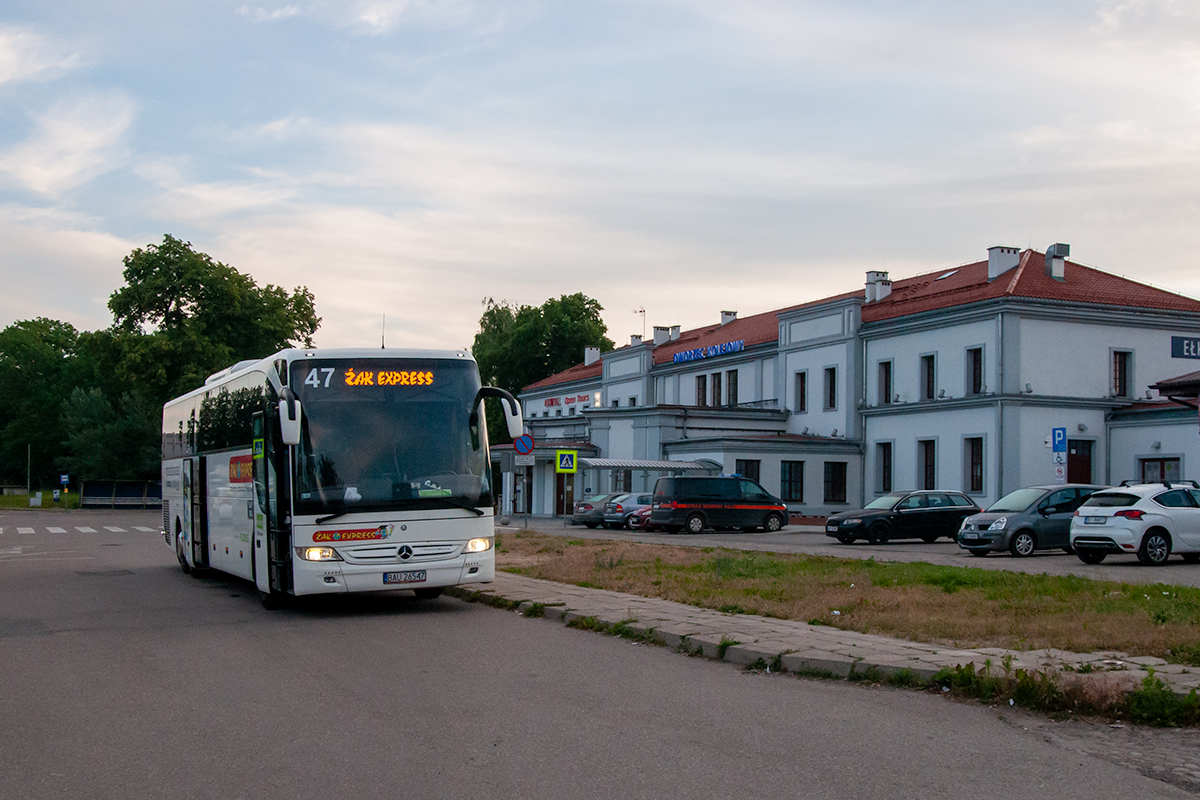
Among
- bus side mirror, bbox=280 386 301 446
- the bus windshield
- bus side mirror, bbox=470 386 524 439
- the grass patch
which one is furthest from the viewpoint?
bus side mirror, bbox=470 386 524 439

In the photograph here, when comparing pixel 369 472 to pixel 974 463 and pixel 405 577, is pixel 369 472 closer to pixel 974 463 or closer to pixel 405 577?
pixel 405 577

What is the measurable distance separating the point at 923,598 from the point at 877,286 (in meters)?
39.6

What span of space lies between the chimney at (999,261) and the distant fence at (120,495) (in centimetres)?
4994

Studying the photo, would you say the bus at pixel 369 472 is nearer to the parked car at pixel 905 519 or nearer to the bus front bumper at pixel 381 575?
the bus front bumper at pixel 381 575

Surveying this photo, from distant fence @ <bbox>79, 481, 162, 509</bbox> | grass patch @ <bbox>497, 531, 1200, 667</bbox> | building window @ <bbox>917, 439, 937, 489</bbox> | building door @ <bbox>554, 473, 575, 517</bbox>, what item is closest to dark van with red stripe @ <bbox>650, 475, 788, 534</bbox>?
building window @ <bbox>917, 439, 937, 489</bbox>

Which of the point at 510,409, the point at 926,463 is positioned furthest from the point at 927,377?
the point at 510,409

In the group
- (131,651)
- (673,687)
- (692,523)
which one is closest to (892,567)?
(673,687)

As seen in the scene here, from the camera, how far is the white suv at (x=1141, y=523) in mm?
21094

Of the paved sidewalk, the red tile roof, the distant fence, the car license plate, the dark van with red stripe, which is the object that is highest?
the red tile roof

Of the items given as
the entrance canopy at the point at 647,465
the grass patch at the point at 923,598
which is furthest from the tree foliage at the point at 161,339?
Result: the grass patch at the point at 923,598

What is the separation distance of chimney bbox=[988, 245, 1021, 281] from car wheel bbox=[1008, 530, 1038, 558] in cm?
2345

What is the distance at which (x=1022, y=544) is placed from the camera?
24.4 meters

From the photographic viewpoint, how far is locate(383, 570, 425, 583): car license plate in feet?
44.9

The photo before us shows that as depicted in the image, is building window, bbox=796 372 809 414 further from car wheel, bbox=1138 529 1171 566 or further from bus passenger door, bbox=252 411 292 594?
bus passenger door, bbox=252 411 292 594
